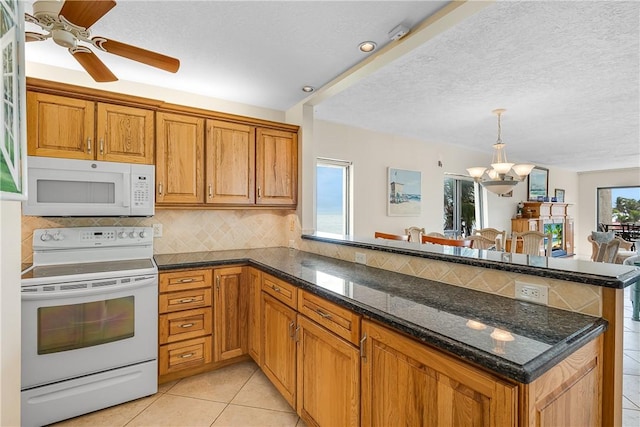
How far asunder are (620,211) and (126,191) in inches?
431

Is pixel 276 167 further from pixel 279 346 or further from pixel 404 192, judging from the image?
pixel 404 192

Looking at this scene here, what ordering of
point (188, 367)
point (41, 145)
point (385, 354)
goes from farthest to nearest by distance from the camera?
point (188, 367), point (41, 145), point (385, 354)

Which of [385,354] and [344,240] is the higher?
[344,240]

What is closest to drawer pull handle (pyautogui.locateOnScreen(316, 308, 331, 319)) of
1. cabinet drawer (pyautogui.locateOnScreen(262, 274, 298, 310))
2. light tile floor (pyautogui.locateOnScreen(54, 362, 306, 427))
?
cabinet drawer (pyautogui.locateOnScreen(262, 274, 298, 310))

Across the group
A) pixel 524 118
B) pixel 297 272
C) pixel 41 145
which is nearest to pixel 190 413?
pixel 297 272

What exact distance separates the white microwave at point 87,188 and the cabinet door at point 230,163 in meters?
0.52

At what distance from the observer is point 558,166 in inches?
299

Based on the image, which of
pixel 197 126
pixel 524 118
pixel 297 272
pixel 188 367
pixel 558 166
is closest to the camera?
pixel 297 272

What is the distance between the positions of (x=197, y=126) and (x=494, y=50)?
97.2 inches

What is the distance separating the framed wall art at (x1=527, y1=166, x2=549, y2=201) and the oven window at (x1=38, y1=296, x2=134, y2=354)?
312 inches

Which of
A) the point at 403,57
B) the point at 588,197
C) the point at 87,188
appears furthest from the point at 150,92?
the point at 588,197

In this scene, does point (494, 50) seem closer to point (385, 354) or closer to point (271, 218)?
point (385, 354)

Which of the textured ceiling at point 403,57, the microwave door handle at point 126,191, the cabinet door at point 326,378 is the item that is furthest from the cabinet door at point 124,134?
the cabinet door at point 326,378

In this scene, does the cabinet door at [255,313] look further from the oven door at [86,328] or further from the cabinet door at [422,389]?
→ the cabinet door at [422,389]
